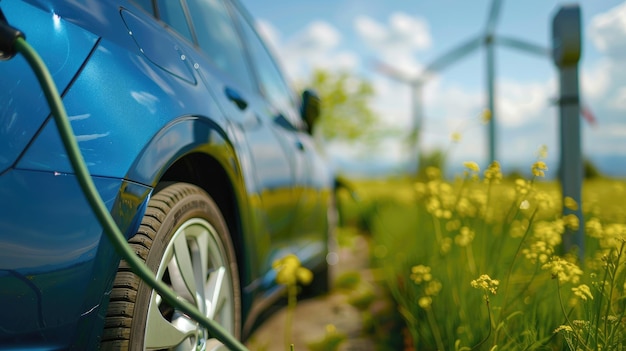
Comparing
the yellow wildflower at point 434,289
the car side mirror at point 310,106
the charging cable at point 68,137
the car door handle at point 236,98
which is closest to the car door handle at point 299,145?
the car side mirror at point 310,106

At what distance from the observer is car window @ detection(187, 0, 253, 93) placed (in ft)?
6.72

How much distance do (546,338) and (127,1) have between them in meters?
1.36

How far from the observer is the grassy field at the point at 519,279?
1456mm

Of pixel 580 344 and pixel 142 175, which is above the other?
pixel 142 175

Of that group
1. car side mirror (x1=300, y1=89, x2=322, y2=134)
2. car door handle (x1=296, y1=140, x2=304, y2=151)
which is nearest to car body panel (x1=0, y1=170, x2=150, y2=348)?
car door handle (x1=296, y1=140, x2=304, y2=151)

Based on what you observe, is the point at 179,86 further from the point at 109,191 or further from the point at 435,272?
the point at 435,272

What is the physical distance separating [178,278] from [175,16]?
81 cm

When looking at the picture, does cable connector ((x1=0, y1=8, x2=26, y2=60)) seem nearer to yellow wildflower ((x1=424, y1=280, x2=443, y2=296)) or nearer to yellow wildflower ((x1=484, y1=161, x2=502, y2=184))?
yellow wildflower ((x1=484, y1=161, x2=502, y2=184))

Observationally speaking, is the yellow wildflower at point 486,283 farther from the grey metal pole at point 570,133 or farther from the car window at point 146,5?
the grey metal pole at point 570,133

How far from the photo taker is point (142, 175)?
4.13ft

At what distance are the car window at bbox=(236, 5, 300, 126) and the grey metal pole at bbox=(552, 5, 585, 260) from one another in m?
1.34

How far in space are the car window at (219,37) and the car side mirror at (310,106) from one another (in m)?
0.75

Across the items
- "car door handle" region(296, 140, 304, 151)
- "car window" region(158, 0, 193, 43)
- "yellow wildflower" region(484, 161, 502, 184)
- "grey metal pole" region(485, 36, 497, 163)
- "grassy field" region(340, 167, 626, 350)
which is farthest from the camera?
"grey metal pole" region(485, 36, 497, 163)

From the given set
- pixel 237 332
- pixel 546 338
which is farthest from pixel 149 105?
pixel 546 338
